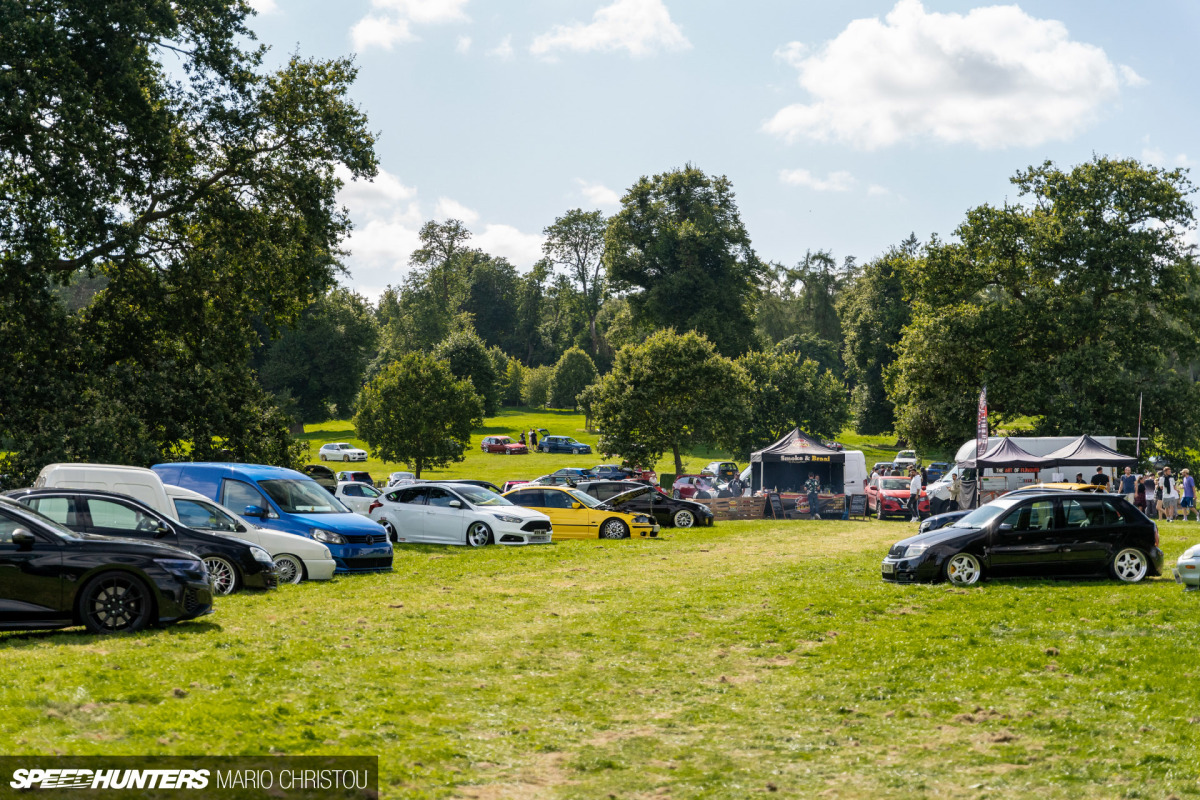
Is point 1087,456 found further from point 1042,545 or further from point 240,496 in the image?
point 240,496

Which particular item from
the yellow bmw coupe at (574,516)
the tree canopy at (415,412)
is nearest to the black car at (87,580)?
the yellow bmw coupe at (574,516)

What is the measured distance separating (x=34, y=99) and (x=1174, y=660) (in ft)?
75.3

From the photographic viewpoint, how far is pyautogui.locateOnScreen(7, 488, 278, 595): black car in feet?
41.4

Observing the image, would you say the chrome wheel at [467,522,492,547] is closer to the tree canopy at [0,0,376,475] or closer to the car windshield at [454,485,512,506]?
the car windshield at [454,485,512,506]

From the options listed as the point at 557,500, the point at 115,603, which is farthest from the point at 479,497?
the point at 115,603

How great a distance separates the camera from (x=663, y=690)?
9156 millimetres

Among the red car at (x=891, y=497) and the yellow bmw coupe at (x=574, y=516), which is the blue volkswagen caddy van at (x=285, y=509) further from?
the red car at (x=891, y=497)

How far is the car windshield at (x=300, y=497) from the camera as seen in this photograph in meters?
18.1

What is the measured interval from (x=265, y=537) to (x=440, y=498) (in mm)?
7692

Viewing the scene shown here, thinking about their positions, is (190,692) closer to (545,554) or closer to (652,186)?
(545,554)

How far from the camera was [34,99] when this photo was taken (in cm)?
2206

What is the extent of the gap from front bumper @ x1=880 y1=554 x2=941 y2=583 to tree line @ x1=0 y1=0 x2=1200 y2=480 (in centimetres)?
1792

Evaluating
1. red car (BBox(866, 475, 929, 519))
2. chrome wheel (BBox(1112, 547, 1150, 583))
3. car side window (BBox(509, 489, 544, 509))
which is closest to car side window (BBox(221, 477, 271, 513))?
car side window (BBox(509, 489, 544, 509))

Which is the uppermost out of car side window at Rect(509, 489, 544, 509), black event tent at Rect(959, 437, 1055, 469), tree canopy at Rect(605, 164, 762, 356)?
tree canopy at Rect(605, 164, 762, 356)
